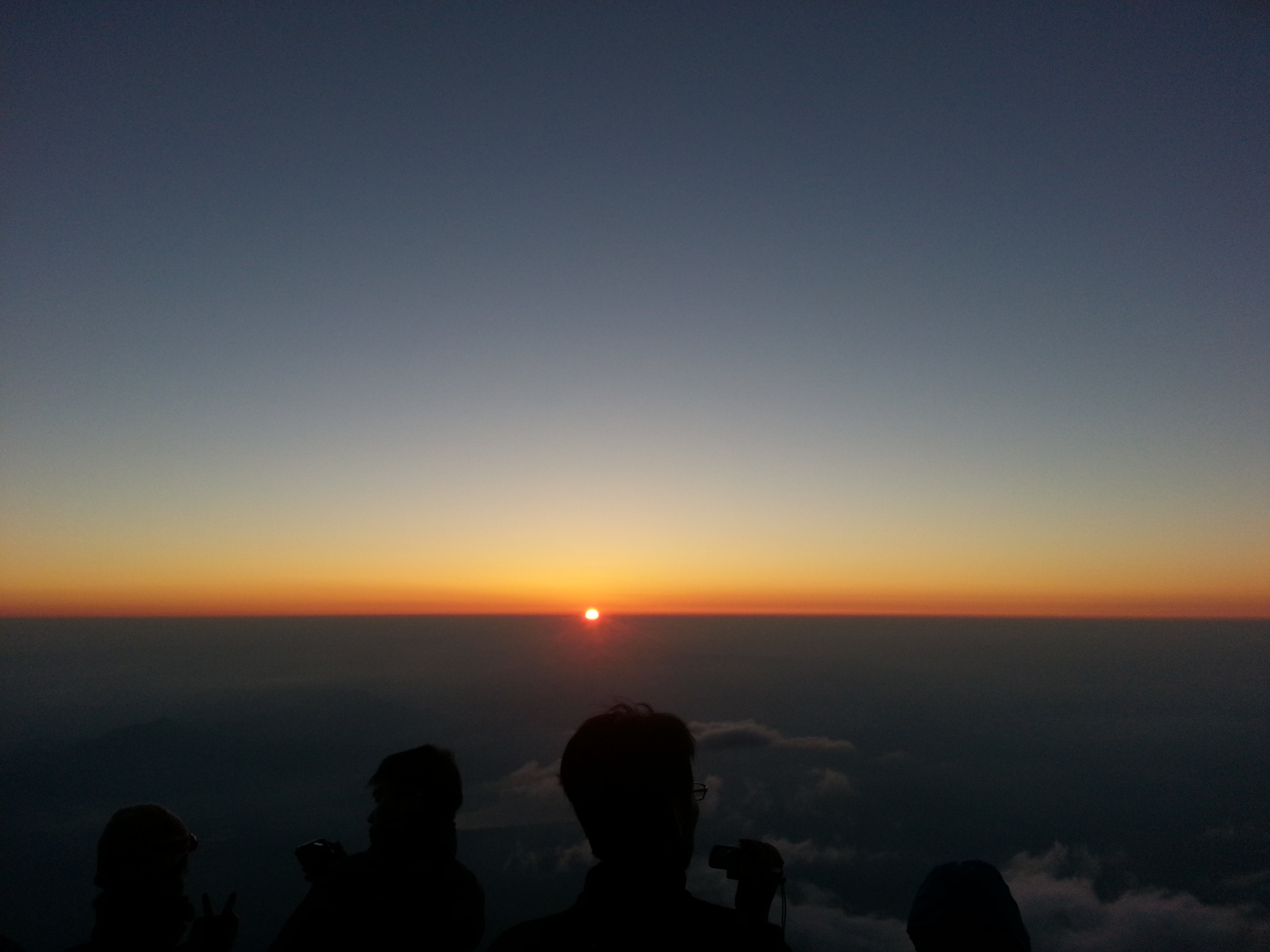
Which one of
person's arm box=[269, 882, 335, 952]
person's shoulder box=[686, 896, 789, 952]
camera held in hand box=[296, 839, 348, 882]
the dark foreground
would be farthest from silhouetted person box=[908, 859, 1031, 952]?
the dark foreground

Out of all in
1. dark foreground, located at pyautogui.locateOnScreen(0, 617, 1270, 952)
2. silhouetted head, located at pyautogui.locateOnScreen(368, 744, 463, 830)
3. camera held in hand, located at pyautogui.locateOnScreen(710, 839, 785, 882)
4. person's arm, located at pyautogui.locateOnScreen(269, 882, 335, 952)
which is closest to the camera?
camera held in hand, located at pyautogui.locateOnScreen(710, 839, 785, 882)

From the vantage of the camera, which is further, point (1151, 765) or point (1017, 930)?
point (1151, 765)

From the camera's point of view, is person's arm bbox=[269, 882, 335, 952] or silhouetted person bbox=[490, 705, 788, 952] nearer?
silhouetted person bbox=[490, 705, 788, 952]

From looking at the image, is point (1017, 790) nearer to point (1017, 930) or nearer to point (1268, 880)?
point (1268, 880)

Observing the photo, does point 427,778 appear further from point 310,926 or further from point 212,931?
point 212,931

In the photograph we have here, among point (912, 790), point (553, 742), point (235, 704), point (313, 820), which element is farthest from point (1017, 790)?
point (235, 704)

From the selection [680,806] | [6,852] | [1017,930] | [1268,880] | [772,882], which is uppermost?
[680,806]

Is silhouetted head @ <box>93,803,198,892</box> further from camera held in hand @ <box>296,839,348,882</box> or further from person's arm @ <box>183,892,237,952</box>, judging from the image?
camera held in hand @ <box>296,839,348,882</box>
